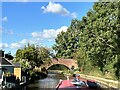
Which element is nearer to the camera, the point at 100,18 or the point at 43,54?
the point at 100,18

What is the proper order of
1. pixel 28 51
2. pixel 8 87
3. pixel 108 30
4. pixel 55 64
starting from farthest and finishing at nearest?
pixel 55 64 → pixel 28 51 → pixel 108 30 → pixel 8 87

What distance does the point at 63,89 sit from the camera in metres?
18.1

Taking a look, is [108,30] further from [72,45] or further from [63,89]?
[72,45]

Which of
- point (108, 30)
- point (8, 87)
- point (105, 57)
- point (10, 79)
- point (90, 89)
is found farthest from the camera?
point (105, 57)

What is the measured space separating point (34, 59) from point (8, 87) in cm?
2568

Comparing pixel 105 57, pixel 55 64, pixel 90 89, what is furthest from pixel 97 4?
pixel 55 64

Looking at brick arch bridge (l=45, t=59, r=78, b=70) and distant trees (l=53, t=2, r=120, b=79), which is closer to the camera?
distant trees (l=53, t=2, r=120, b=79)

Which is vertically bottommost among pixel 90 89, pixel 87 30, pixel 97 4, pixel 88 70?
pixel 90 89

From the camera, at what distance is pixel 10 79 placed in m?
25.2

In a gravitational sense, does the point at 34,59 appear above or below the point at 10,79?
above

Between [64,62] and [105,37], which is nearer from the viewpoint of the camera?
[105,37]

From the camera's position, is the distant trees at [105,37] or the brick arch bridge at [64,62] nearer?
the distant trees at [105,37]

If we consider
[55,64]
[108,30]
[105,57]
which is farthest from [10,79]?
[55,64]

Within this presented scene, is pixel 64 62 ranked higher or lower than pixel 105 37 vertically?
higher
